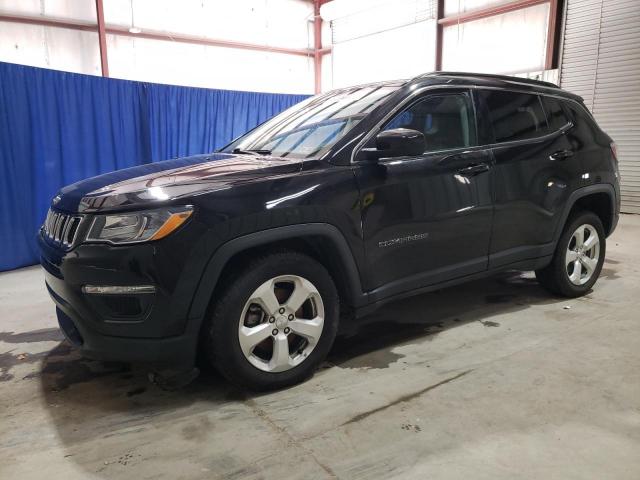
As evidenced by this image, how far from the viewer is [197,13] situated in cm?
1152

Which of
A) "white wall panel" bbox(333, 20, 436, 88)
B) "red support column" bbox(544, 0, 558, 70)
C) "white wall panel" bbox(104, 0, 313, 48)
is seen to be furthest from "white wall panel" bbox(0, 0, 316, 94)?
"red support column" bbox(544, 0, 558, 70)

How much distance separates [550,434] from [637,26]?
8470 mm

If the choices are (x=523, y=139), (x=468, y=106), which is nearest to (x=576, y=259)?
(x=523, y=139)

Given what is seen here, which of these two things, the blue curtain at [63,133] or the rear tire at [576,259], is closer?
the rear tire at [576,259]

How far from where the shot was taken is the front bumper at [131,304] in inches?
81.5

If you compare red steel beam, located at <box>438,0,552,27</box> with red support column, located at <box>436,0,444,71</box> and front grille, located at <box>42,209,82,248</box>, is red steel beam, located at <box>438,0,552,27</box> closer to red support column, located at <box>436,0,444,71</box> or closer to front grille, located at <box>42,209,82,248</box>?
red support column, located at <box>436,0,444,71</box>

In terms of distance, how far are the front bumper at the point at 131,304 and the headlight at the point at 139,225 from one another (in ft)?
0.15

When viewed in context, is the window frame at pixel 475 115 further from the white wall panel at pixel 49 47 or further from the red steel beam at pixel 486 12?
the white wall panel at pixel 49 47

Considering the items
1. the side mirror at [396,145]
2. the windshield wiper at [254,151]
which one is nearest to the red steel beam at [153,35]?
the windshield wiper at [254,151]

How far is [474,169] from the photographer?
118 inches

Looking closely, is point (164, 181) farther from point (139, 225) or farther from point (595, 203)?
point (595, 203)

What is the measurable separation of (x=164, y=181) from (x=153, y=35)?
10.3 m

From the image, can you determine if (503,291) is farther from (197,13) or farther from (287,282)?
(197,13)

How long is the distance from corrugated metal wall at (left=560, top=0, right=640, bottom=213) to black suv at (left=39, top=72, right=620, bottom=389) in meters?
5.73
